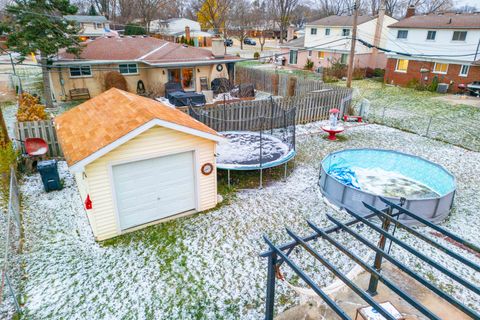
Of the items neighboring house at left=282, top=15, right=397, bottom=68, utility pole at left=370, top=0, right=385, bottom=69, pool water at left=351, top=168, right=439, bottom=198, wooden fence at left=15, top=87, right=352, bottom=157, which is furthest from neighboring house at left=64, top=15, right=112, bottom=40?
pool water at left=351, top=168, right=439, bottom=198

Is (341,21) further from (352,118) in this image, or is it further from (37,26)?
(37,26)

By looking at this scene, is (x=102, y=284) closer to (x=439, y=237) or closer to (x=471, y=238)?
(x=439, y=237)

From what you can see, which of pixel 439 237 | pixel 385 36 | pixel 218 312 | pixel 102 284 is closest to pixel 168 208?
pixel 102 284

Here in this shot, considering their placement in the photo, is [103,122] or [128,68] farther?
[128,68]

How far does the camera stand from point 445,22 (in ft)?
91.7

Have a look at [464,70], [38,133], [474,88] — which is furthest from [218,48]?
[474,88]

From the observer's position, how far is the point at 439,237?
347 inches

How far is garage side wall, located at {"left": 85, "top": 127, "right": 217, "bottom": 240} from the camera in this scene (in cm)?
778

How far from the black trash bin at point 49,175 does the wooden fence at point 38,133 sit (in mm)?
2432

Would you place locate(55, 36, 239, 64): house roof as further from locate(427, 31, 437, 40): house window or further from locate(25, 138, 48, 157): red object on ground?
locate(427, 31, 437, 40): house window

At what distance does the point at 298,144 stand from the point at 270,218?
6662 mm

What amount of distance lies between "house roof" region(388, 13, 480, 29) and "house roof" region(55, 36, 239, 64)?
18985 millimetres

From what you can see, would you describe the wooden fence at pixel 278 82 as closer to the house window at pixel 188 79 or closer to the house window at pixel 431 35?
the house window at pixel 188 79

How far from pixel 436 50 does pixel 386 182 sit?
23.2 metres
